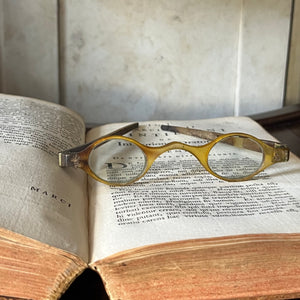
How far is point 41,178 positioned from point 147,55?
0.74 m

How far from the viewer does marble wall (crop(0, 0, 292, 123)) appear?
1.27 m

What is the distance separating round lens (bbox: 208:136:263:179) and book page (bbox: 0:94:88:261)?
21 cm

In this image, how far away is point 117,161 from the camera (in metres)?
0.80

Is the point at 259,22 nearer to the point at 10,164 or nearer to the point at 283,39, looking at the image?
the point at 283,39

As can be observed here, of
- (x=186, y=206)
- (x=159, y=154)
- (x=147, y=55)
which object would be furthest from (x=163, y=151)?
(x=147, y=55)

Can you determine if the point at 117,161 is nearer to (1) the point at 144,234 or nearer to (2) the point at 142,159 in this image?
(2) the point at 142,159

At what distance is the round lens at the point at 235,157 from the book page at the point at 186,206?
0.6 inches

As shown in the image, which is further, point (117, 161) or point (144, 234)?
Result: point (117, 161)

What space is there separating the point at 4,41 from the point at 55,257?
0.87m

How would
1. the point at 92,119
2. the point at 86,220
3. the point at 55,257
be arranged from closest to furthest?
the point at 55,257
the point at 86,220
the point at 92,119

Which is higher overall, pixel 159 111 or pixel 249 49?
pixel 249 49

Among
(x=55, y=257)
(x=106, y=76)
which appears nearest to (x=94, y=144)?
(x=55, y=257)

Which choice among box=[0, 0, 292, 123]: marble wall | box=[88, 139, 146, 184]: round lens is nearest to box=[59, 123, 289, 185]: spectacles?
box=[88, 139, 146, 184]: round lens

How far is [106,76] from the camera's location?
1.33m
